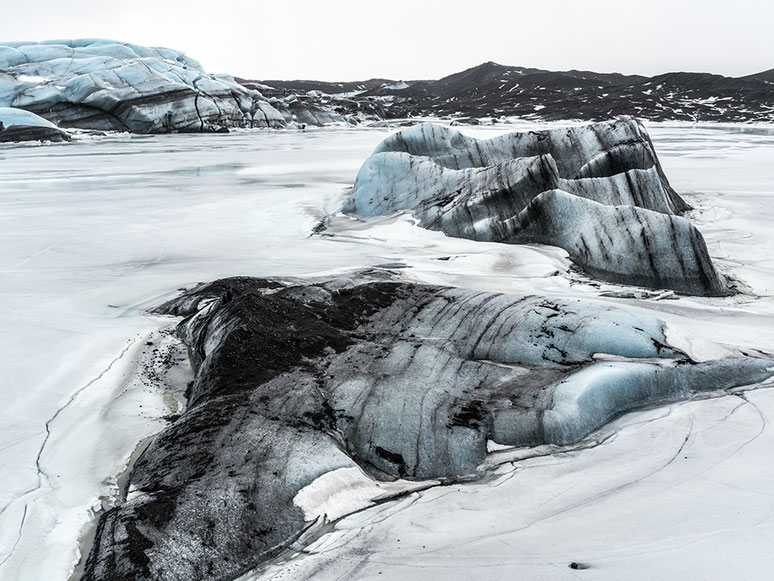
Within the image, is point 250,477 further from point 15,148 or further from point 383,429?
point 15,148

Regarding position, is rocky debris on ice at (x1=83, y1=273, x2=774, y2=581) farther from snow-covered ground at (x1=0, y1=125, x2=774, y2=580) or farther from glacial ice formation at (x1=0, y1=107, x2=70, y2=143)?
glacial ice formation at (x1=0, y1=107, x2=70, y2=143)

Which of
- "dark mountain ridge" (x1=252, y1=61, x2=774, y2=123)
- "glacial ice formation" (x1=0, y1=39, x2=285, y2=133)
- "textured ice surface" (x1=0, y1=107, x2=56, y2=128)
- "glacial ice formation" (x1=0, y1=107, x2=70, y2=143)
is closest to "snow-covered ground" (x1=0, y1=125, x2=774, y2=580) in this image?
"glacial ice formation" (x1=0, y1=107, x2=70, y2=143)

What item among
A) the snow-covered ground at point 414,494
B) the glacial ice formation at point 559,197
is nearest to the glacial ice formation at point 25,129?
the snow-covered ground at point 414,494

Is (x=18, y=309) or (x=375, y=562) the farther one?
(x=18, y=309)

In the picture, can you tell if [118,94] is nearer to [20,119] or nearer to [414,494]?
[20,119]

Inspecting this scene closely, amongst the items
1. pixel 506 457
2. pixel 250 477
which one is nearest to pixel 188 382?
pixel 250 477

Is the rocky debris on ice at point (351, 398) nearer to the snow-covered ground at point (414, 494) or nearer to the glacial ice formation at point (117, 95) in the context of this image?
the snow-covered ground at point (414, 494)

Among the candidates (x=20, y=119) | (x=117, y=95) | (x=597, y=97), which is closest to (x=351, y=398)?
(x=20, y=119)
